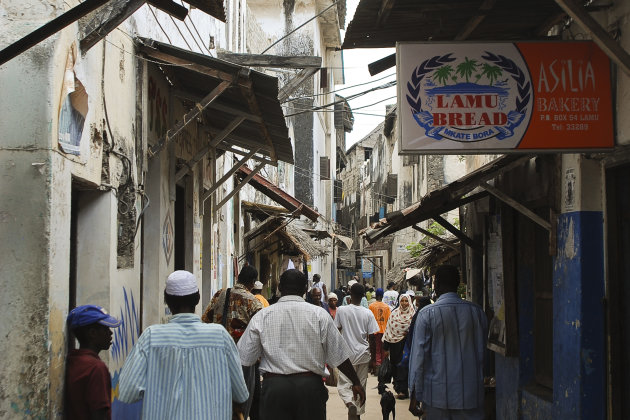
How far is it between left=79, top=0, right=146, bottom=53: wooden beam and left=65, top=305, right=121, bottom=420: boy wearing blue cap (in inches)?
72.7

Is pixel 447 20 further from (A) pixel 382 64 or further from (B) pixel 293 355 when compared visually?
(B) pixel 293 355

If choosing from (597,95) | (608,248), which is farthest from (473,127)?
(608,248)

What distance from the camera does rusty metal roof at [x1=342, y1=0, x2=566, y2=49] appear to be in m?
6.30

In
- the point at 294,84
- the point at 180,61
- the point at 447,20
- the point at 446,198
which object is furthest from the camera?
the point at 294,84

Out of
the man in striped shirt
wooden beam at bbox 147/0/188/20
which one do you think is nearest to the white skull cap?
the man in striped shirt

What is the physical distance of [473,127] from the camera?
19.8 feet

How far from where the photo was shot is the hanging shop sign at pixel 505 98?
6.00m

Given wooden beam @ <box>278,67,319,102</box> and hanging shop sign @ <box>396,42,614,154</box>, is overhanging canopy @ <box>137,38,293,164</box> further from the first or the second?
hanging shop sign @ <box>396,42,614,154</box>

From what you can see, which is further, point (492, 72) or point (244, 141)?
point (244, 141)

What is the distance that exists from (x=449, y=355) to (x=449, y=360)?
39 millimetres

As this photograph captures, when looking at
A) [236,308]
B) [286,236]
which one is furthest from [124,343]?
[286,236]

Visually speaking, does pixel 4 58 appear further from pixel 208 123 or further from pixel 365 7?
pixel 208 123

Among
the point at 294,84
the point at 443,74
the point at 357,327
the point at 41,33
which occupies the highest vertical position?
the point at 294,84

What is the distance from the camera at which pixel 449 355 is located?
6.54 meters
